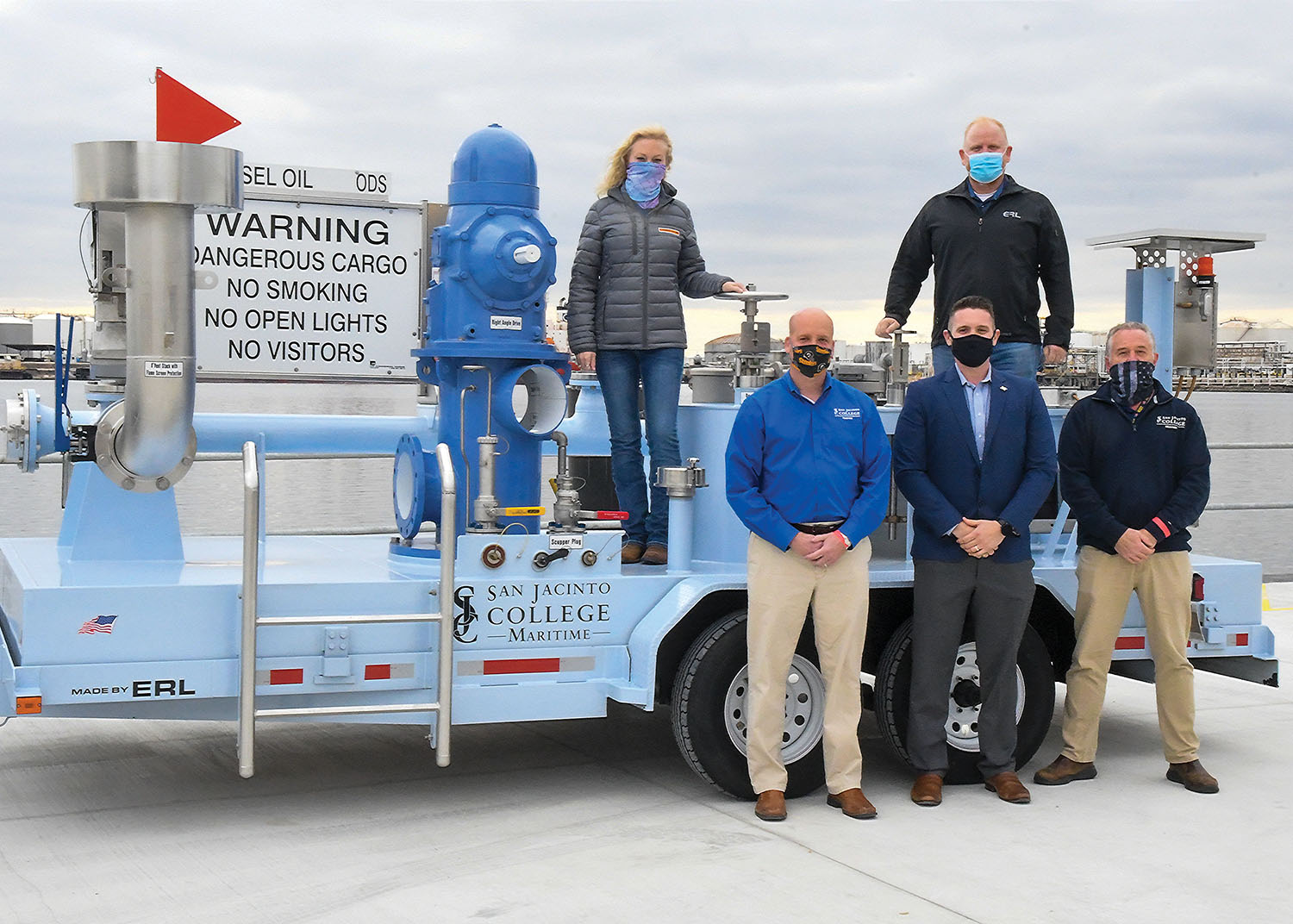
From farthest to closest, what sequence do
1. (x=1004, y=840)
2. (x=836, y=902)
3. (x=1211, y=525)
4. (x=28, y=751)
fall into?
(x=1211, y=525)
(x=28, y=751)
(x=1004, y=840)
(x=836, y=902)

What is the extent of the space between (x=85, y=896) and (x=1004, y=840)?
3.16 m

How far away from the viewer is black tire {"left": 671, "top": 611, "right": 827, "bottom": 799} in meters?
5.95

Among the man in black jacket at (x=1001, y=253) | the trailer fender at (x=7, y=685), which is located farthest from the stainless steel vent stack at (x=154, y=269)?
the man in black jacket at (x=1001, y=253)

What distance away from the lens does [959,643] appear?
618cm

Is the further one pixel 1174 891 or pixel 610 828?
pixel 610 828

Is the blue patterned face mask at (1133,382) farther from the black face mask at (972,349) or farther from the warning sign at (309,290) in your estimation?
the warning sign at (309,290)

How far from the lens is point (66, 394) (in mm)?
5828

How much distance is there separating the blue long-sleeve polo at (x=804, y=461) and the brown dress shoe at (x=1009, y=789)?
1204 millimetres

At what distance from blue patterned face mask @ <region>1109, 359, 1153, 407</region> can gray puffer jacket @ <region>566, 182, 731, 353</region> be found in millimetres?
1843

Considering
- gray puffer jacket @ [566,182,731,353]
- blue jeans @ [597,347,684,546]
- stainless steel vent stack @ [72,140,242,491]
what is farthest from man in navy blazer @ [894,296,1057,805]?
stainless steel vent stack @ [72,140,242,491]

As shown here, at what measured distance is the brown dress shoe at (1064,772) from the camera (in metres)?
6.42

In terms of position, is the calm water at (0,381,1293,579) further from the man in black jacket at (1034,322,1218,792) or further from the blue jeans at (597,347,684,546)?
the man in black jacket at (1034,322,1218,792)

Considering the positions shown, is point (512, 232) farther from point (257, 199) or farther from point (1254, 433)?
point (1254, 433)

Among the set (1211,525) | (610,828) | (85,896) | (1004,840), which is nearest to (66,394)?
(85,896)
